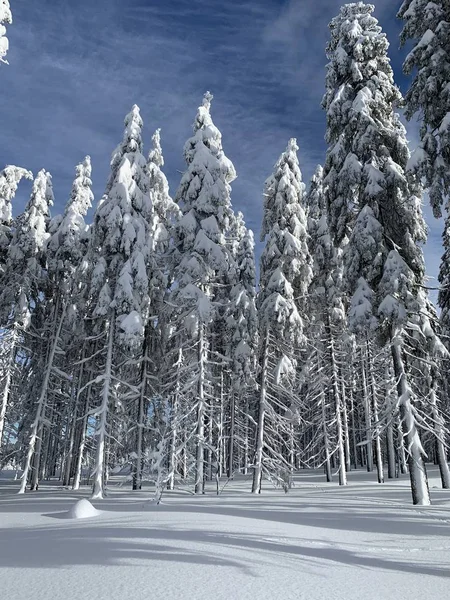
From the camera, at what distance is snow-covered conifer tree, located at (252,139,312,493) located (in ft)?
72.7

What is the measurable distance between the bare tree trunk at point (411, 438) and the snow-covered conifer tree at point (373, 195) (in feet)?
0.09

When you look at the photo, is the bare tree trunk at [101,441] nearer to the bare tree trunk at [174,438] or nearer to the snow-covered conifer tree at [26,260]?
the bare tree trunk at [174,438]

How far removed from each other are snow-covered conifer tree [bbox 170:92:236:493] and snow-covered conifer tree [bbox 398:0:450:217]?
31.8 ft

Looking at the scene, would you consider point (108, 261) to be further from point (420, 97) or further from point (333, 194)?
point (420, 97)

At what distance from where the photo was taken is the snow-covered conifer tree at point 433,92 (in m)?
12.3

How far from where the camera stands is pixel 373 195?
1486cm

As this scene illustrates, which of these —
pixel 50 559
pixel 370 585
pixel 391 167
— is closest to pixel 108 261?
pixel 391 167

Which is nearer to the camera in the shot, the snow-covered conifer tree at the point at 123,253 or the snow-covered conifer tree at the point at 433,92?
the snow-covered conifer tree at the point at 433,92

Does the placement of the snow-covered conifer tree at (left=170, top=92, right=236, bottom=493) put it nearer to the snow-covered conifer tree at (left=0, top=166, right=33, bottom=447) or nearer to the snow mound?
the snow mound

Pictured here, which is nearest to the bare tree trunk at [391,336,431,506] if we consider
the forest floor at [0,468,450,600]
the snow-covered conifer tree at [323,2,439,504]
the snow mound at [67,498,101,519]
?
the snow-covered conifer tree at [323,2,439,504]

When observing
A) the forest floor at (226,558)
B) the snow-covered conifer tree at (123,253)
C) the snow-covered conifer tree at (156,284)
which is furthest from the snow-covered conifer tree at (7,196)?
the forest floor at (226,558)

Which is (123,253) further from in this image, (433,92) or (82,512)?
(433,92)

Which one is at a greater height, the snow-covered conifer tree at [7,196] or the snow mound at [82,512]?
the snow-covered conifer tree at [7,196]

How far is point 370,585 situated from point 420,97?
12726mm
